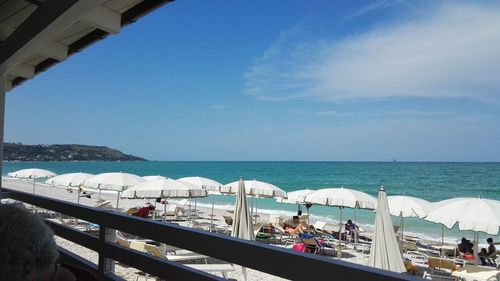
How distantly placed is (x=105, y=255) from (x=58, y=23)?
1.36 meters

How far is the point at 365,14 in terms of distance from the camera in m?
42.2

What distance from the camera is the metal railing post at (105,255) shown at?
7.80 ft

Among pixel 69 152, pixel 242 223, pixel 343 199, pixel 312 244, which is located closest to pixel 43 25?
pixel 242 223

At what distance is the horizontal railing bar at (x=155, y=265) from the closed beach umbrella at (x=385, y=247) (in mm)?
6187

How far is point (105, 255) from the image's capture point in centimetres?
237

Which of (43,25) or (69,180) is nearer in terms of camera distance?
(43,25)

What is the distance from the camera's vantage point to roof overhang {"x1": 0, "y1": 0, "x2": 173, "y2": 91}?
2281 mm

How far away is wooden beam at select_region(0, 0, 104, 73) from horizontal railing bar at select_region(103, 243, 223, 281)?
51.0 inches

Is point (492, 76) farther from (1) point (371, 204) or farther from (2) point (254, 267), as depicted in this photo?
(2) point (254, 267)

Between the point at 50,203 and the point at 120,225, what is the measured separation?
1.23 meters

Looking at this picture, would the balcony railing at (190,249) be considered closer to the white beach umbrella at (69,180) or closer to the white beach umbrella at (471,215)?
the white beach umbrella at (471,215)

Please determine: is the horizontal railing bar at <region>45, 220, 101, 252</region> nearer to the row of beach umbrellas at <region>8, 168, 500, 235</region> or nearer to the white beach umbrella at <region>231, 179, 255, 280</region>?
the white beach umbrella at <region>231, 179, 255, 280</region>

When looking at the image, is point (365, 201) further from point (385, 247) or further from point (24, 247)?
point (24, 247)

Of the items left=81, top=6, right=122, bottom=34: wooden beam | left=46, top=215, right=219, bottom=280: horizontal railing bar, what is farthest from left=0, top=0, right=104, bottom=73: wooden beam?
left=46, top=215, right=219, bottom=280: horizontal railing bar
